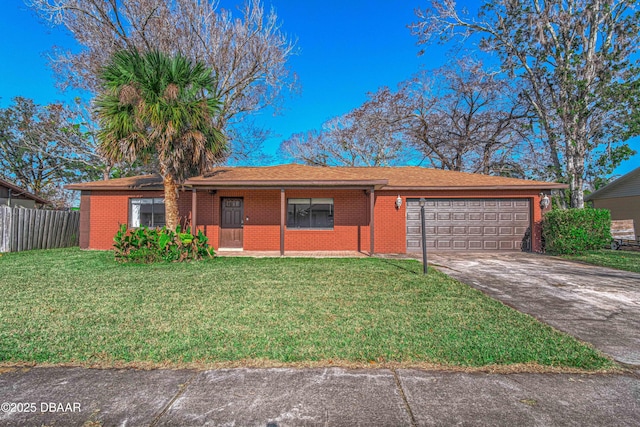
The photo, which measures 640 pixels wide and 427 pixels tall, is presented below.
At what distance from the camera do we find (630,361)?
9.50 feet

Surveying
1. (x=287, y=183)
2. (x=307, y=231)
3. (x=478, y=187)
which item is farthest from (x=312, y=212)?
(x=478, y=187)

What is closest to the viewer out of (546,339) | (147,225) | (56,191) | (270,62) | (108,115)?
(546,339)

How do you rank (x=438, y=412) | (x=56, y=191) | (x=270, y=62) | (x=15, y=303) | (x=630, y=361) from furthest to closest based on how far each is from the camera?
(x=56, y=191) < (x=270, y=62) < (x=15, y=303) < (x=630, y=361) < (x=438, y=412)

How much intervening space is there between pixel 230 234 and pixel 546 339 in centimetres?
1010

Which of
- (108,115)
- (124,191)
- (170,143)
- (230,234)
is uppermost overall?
(108,115)

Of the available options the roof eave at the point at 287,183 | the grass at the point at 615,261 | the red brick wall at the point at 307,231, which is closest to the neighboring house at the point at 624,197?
the grass at the point at 615,261

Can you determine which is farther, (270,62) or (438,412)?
(270,62)

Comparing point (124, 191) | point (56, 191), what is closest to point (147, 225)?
point (124, 191)

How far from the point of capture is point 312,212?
448 inches

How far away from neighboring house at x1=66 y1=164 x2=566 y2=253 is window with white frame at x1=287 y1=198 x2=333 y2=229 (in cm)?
4

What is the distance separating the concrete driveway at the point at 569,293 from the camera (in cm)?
354

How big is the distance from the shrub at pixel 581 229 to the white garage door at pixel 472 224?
1.12 meters

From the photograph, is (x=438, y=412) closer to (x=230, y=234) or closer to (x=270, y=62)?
(x=230, y=234)

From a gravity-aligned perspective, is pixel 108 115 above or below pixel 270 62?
below
